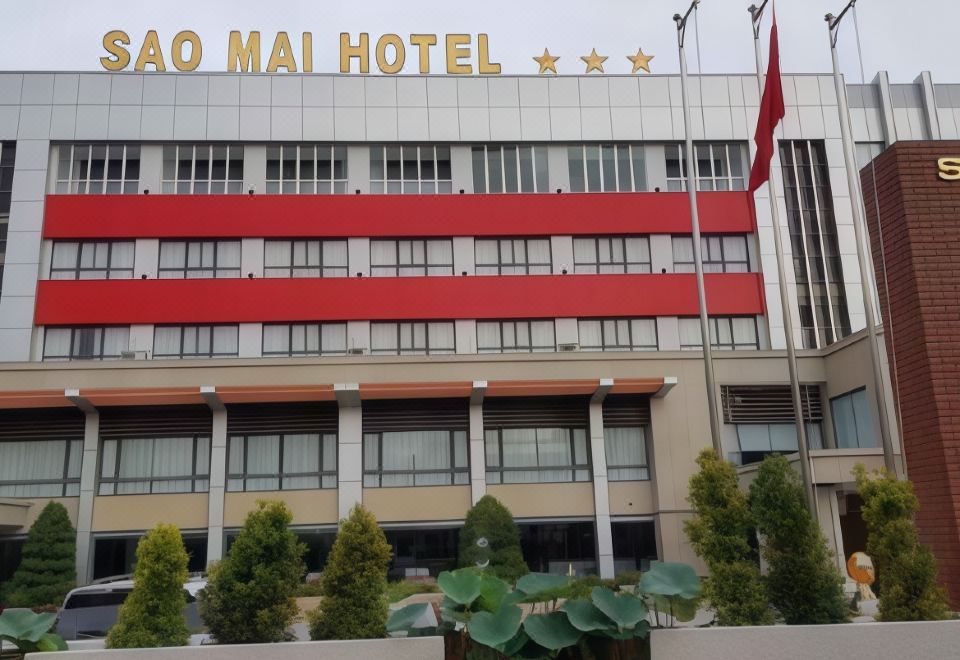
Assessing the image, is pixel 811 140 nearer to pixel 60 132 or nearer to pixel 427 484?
pixel 427 484

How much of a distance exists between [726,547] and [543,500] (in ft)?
58.6

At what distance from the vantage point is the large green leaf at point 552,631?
40.7ft

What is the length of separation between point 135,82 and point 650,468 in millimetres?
25274

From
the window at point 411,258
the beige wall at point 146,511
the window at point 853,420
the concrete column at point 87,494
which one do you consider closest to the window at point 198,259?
the window at point 411,258

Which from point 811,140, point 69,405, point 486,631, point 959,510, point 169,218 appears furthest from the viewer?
point 811,140

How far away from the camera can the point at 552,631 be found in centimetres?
1257

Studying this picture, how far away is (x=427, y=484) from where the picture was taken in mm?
34219

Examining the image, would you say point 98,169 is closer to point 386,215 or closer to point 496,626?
point 386,215

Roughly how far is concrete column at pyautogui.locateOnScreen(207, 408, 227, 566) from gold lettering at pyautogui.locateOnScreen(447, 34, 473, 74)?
17.1 meters

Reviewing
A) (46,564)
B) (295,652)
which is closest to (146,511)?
(46,564)

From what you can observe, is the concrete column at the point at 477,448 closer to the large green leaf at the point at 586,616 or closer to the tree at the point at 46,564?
the tree at the point at 46,564

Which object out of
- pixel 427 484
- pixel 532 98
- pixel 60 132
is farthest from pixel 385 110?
pixel 427 484

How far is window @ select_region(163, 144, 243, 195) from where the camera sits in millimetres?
37875

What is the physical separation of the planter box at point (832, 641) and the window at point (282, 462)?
2227 cm
